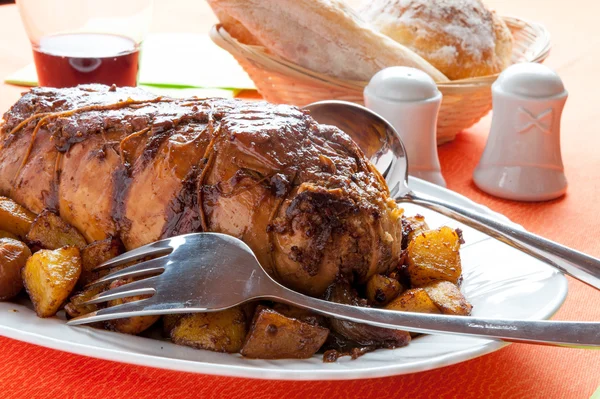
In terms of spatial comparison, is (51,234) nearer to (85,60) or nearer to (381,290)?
(381,290)

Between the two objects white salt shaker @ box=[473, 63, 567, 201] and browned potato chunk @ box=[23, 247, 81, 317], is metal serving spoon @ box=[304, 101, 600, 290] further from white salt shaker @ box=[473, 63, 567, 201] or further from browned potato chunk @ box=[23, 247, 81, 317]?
browned potato chunk @ box=[23, 247, 81, 317]

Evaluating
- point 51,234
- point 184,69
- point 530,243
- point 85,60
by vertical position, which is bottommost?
point 184,69

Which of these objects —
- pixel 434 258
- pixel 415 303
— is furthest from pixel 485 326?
pixel 434 258

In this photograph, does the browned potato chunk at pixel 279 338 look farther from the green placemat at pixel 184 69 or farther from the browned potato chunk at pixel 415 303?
the green placemat at pixel 184 69

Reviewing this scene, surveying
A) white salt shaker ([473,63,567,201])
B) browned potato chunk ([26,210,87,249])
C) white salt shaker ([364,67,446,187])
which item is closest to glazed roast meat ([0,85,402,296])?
browned potato chunk ([26,210,87,249])

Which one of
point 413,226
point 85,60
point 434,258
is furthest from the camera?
point 85,60

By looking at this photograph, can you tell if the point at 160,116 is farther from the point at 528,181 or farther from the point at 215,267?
the point at 528,181
